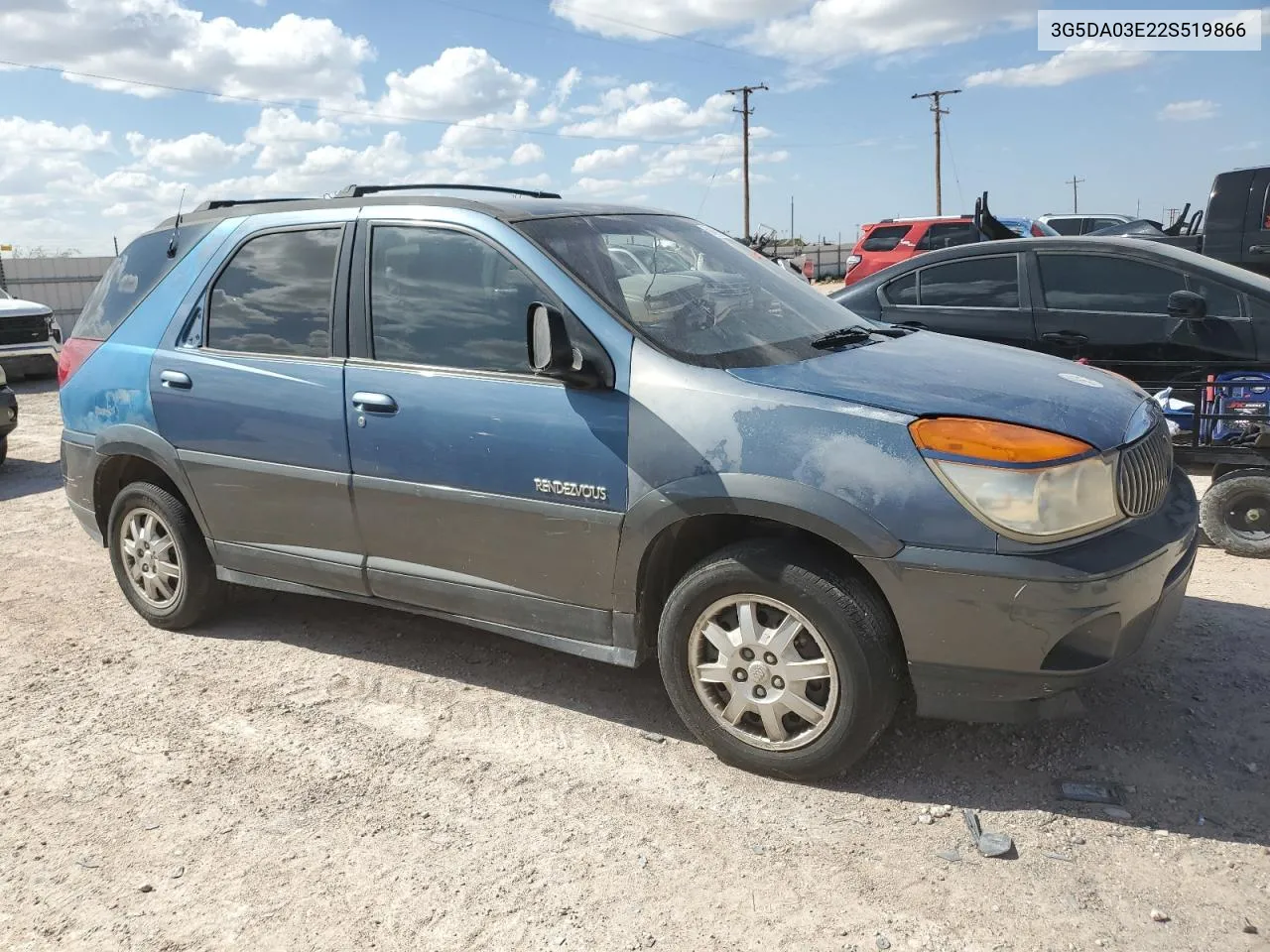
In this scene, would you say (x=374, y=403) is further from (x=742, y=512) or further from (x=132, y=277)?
(x=132, y=277)

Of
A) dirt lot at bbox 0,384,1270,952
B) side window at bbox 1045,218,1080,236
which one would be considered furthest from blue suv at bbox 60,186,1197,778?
side window at bbox 1045,218,1080,236

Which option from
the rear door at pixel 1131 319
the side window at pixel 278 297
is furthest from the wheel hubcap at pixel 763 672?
the rear door at pixel 1131 319

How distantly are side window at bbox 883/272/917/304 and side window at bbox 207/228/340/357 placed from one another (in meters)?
4.81

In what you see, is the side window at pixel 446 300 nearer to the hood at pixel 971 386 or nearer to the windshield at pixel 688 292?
the windshield at pixel 688 292

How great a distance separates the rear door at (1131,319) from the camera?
6.42 m

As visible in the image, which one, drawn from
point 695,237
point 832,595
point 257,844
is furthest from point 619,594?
point 695,237

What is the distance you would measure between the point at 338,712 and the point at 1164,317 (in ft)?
18.4

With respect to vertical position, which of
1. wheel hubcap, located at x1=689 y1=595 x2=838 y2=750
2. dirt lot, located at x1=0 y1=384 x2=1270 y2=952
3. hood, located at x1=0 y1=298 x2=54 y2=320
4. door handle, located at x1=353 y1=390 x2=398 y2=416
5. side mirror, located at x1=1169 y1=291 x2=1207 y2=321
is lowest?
dirt lot, located at x1=0 y1=384 x2=1270 y2=952

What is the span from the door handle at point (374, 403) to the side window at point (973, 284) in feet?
16.2

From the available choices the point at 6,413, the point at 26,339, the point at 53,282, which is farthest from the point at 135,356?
the point at 53,282

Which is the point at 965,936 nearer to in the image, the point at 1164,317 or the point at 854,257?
the point at 1164,317

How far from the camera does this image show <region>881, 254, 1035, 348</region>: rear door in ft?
23.7

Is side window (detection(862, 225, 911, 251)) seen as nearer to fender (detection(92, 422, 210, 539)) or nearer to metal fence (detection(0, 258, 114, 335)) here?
fender (detection(92, 422, 210, 539))

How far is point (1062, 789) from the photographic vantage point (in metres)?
3.24
